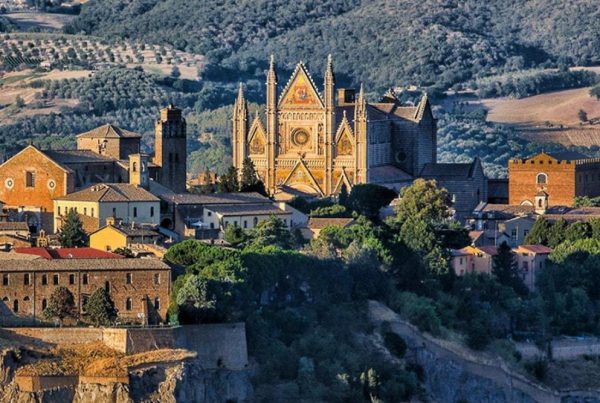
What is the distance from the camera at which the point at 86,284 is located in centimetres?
8556

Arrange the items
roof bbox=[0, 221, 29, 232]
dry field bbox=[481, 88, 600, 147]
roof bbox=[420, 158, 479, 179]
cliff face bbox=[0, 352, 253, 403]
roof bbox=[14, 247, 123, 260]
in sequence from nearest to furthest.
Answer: cliff face bbox=[0, 352, 253, 403]
roof bbox=[14, 247, 123, 260]
roof bbox=[0, 221, 29, 232]
roof bbox=[420, 158, 479, 179]
dry field bbox=[481, 88, 600, 147]

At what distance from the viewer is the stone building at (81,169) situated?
10156 cm

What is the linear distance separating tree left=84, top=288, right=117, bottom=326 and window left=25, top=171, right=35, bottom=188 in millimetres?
17481

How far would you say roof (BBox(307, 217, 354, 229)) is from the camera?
104 meters

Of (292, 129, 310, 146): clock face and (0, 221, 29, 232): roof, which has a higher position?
(292, 129, 310, 146): clock face

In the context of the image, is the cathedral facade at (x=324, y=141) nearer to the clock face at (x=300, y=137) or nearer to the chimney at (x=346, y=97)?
the clock face at (x=300, y=137)

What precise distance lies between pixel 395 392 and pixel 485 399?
7167 millimetres

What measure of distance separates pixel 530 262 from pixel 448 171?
54.4 feet

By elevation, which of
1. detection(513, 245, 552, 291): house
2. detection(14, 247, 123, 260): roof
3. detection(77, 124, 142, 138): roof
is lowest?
detection(513, 245, 552, 291): house

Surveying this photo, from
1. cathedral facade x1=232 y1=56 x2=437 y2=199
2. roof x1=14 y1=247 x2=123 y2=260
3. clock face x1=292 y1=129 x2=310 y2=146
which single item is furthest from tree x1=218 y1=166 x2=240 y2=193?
roof x1=14 y1=247 x2=123 y2=260

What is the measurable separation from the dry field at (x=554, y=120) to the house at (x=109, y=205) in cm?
8554

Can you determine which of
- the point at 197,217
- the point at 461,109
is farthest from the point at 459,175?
the point at 461,109

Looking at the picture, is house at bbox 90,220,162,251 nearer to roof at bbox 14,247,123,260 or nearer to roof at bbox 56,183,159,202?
roof at bbox 14,247,123,260

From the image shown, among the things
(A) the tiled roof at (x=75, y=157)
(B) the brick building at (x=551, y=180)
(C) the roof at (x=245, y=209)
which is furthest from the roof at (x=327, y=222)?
(B) the brick building at (x=551, y=180)
